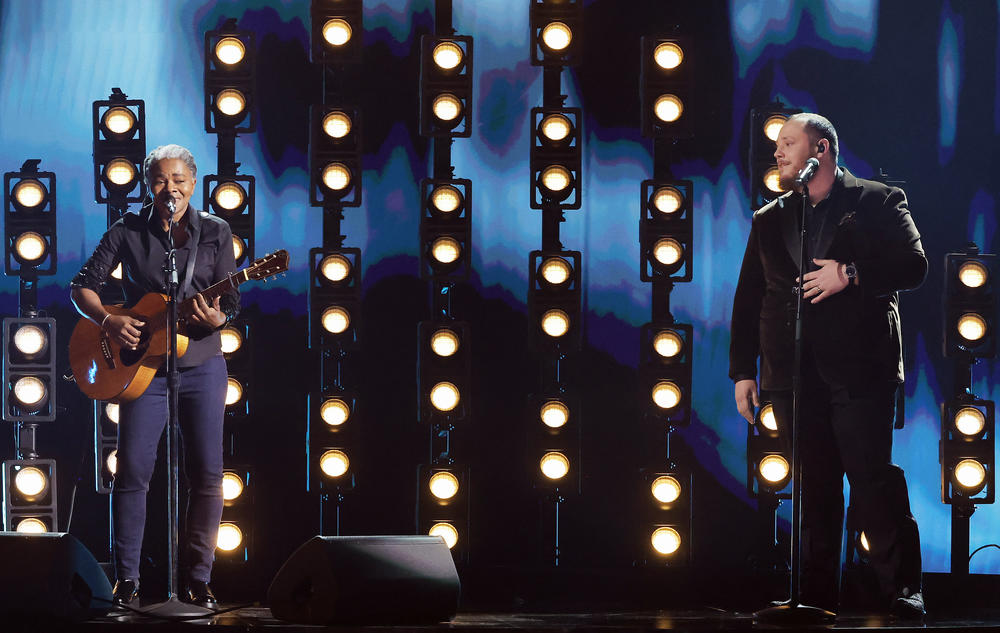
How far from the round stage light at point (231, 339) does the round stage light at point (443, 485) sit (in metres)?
1.05

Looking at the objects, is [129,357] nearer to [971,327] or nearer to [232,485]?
[232,485]

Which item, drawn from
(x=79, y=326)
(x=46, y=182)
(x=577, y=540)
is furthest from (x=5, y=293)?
(x=577, y=540)

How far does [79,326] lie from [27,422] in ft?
3.41

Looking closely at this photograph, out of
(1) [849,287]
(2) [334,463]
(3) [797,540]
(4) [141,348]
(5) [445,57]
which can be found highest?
(5) [445,57]

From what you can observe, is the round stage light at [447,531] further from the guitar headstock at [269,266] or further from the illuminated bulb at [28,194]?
the illuminated bulb at [28,194]

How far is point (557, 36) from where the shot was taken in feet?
16.7

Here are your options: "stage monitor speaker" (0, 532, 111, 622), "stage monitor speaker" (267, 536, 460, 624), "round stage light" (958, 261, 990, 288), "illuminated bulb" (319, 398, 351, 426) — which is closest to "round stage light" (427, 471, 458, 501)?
"illuminated bulb" (319, 398, 351, 426)

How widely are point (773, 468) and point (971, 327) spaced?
106 cm

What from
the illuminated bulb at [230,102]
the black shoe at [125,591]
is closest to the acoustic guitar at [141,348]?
the black shoe at [125,591]

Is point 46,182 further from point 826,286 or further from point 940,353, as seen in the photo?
point 940,353

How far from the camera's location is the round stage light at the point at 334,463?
5074 mm

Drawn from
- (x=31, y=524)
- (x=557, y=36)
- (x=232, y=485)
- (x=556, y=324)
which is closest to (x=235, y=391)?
(x=232, y=485)

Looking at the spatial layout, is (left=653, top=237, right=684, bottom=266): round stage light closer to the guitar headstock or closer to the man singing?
the man singing

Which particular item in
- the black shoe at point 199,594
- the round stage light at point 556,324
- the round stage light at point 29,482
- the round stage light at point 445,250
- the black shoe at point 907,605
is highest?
the round stage light at point 445,250
